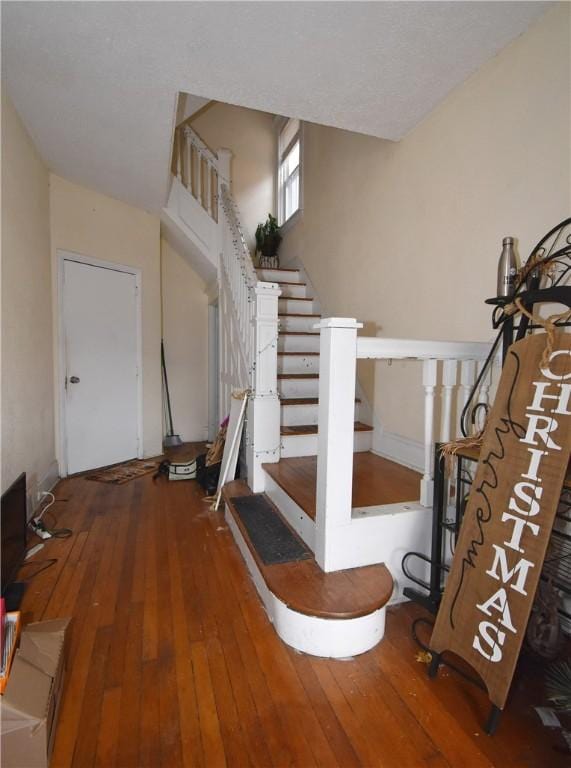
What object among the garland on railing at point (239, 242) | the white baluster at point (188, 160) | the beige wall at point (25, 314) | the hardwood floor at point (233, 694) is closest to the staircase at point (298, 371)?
the garland on railing at point (239, 242)

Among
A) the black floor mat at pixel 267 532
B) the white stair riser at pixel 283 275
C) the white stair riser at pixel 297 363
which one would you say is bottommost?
the black floor mat at pixel 267 532

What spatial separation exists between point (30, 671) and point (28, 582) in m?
0.97

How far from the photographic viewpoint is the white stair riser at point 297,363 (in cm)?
321

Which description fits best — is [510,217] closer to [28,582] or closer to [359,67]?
[359,67]

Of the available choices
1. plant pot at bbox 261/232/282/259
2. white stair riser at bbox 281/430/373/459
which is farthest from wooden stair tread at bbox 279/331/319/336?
plant pot at bbox 261/232/282/259

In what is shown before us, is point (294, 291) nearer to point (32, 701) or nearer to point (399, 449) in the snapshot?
point (399, 449)

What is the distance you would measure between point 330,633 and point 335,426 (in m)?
0.76

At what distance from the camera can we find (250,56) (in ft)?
5.91

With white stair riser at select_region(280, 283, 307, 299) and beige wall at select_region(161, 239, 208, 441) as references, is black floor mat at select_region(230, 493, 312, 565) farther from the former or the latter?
beige wall at select_region(161, 239, 208, 441)

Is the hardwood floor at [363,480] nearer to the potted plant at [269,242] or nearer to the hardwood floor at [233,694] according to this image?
the hardwood floor at [233,694]

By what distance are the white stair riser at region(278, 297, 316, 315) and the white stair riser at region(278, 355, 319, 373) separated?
0.77 metres

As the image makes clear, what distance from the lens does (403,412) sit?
2480 mm

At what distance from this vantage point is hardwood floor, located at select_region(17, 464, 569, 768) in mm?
1055

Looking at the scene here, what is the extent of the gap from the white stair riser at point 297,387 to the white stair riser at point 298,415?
280mm
